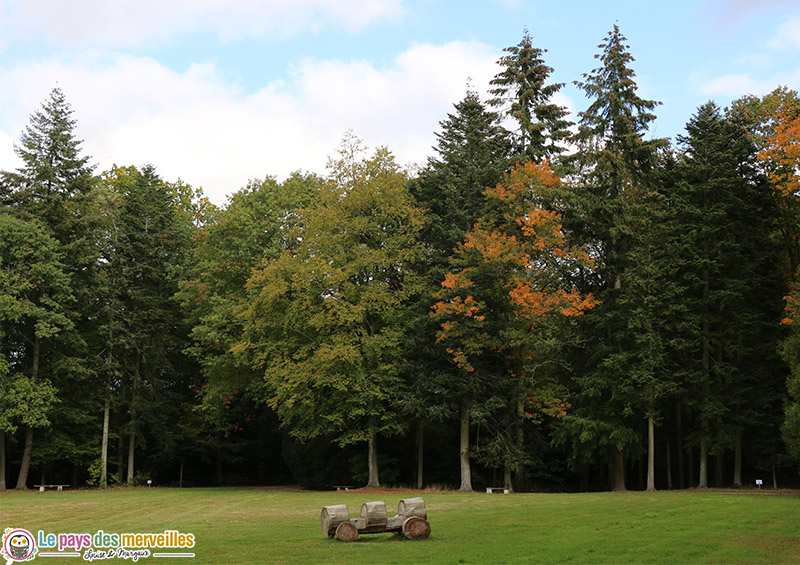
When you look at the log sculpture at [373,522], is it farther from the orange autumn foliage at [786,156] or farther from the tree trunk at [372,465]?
the orange autumn foliage at [786,156]

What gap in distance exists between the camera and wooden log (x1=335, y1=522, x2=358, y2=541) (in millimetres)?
14086

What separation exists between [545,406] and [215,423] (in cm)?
1972

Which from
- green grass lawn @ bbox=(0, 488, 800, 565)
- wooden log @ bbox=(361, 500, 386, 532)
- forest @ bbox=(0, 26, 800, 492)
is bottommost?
green grass lawn @ bbox=(0, 488, 800, 565)

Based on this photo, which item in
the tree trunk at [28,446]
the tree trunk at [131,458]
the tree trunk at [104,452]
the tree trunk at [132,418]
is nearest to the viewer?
the tree trunk at [28,446]

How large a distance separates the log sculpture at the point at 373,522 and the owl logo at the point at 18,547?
207 inches

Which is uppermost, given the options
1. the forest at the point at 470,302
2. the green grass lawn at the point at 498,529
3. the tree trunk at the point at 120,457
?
the forest at the point at 470,302

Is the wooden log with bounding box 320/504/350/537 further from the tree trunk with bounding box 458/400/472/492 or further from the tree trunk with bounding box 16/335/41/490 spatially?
the tree trunk with bounding box 16/335/41/490

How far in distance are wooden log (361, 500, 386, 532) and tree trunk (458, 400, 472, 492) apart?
737 inches

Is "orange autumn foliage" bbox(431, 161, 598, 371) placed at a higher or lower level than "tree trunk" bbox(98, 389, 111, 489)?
higher

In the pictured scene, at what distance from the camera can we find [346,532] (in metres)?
14.1

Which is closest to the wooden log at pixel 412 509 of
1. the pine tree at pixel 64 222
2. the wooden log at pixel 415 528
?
the wooden log at pixel 415 528

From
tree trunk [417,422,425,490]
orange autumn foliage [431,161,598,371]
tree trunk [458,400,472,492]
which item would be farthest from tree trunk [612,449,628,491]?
tree trunk [417,422,425,490]

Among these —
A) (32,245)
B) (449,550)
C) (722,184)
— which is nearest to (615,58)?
(722,184)

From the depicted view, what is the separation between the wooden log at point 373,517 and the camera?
47.1 ft
